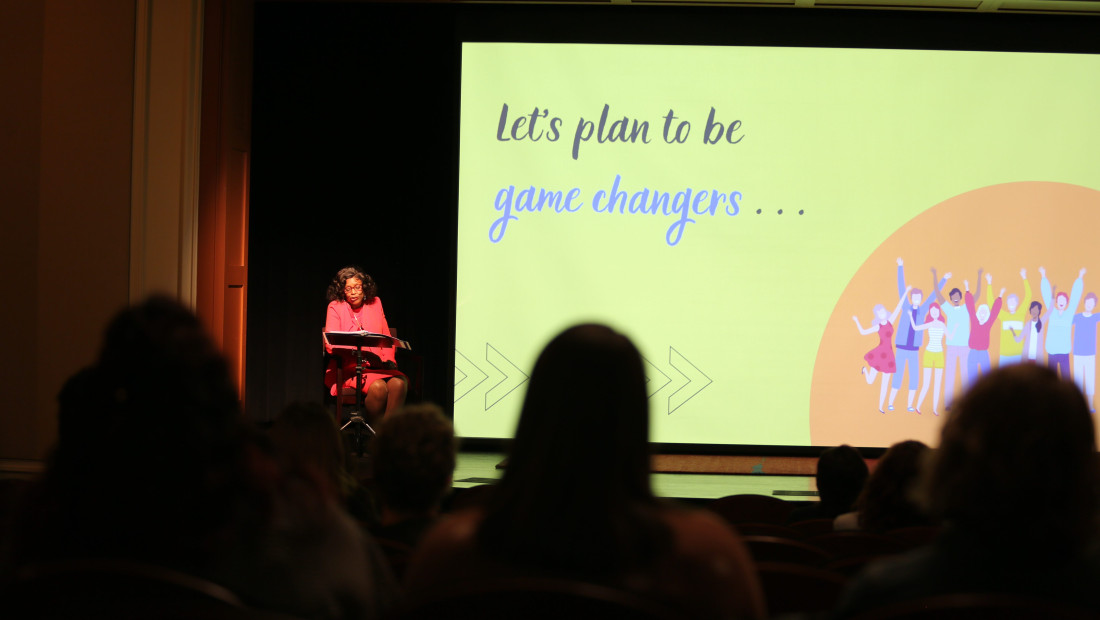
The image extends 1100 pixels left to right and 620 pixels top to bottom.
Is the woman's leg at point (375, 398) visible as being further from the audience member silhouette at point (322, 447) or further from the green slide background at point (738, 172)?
the audience member silhouette at point (322, 447)

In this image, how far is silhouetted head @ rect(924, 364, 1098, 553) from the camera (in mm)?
1171

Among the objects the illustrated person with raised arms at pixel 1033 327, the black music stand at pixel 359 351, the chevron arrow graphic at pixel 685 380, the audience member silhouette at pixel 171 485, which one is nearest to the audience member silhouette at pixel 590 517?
the audience member silhouette at pixel 171 485

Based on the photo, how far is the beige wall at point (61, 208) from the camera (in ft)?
16.4

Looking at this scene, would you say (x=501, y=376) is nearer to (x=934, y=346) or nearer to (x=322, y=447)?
(x=934, y=346)

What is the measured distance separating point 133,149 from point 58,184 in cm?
43

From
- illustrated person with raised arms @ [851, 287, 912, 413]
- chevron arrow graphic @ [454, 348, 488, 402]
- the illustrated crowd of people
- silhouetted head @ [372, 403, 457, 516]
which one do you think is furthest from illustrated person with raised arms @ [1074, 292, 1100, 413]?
silhouetted head @ [372, 403, 457, 516]

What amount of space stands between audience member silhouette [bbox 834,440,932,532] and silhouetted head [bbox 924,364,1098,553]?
3.64ft

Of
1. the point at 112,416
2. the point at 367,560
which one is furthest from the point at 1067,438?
the point at 112,416

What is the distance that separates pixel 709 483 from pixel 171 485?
4.74m

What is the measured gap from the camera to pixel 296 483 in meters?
1.23

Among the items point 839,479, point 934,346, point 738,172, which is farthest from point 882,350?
point 839,479

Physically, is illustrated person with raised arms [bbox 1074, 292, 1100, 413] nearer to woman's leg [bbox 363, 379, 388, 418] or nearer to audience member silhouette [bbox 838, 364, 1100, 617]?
woman's leg [bbox 363, 379, 388, 418]

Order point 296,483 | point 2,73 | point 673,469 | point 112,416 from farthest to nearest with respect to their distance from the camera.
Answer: point 673,469 < point 2,73 < point 296,483 < point 112,416

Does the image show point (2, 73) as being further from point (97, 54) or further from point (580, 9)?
point (580, 9)
